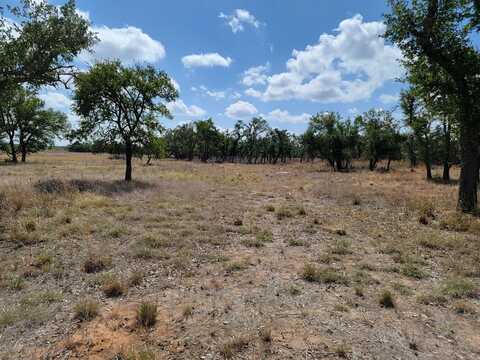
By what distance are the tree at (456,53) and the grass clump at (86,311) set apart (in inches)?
543

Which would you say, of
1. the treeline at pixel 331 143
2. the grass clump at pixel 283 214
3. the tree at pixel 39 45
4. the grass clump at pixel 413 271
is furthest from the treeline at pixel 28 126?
the grass clump at pixel 413 271

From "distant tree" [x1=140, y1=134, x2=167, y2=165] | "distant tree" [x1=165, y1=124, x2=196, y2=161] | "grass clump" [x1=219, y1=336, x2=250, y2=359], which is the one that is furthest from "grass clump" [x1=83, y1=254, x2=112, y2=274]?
"distant tree" [x1=165, y1=124, x2=196, y2=161]

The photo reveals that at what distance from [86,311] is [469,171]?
14.7 m

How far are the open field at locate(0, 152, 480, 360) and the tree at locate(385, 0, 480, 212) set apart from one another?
10.7ft

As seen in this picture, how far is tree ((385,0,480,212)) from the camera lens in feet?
38.2

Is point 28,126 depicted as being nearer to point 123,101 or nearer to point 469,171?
point 123,101

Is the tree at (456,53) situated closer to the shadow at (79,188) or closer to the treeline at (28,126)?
the shadow at (79,188)

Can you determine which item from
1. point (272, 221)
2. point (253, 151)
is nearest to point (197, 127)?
point (253, 151)

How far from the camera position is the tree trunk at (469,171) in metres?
11.6

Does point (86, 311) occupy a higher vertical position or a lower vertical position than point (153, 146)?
lower

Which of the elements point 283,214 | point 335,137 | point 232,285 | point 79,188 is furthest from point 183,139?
point 232,285

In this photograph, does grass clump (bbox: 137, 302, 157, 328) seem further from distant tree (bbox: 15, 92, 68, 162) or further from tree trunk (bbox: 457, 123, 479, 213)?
distant tree (bbox: 15, 92, 68, 162)

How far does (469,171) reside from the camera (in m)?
11.9

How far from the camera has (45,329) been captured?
12.9 feet
